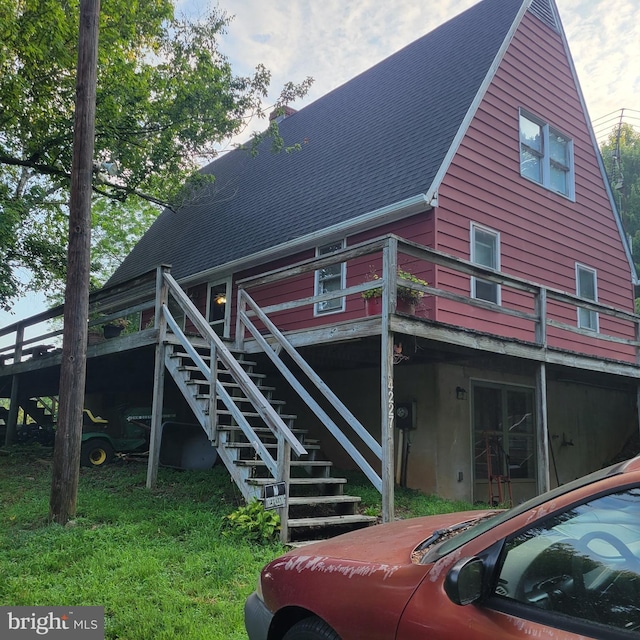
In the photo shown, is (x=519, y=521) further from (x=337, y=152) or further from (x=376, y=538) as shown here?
(x=337, y=152)

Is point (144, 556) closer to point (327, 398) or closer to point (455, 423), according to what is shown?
point (327, 398)

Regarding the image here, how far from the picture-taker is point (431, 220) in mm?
9555

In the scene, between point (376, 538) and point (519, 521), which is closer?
point (519, 521)

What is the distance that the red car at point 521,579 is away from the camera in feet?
5.92

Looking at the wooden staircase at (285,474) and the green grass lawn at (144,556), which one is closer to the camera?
the green grass lawn at (144,556)

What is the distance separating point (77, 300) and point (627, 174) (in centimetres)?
3260

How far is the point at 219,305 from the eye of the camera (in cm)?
1433

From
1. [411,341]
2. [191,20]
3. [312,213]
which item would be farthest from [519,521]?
[191,20]

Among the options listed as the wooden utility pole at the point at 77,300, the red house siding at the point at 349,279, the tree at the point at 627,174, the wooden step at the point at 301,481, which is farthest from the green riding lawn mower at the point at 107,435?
the tree at the point at 627,174

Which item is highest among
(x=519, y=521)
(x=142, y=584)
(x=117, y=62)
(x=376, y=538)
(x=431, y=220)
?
(x=117, y=62)

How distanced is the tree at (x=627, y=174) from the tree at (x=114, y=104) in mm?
19548

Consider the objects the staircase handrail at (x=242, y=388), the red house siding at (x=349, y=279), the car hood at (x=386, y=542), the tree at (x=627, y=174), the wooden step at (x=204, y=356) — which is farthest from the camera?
the tree at (x=627, y=174)

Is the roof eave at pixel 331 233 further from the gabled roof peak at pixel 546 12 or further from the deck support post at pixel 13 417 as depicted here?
the gabled roof peak at pixel 546 12

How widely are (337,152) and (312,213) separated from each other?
2158mm
